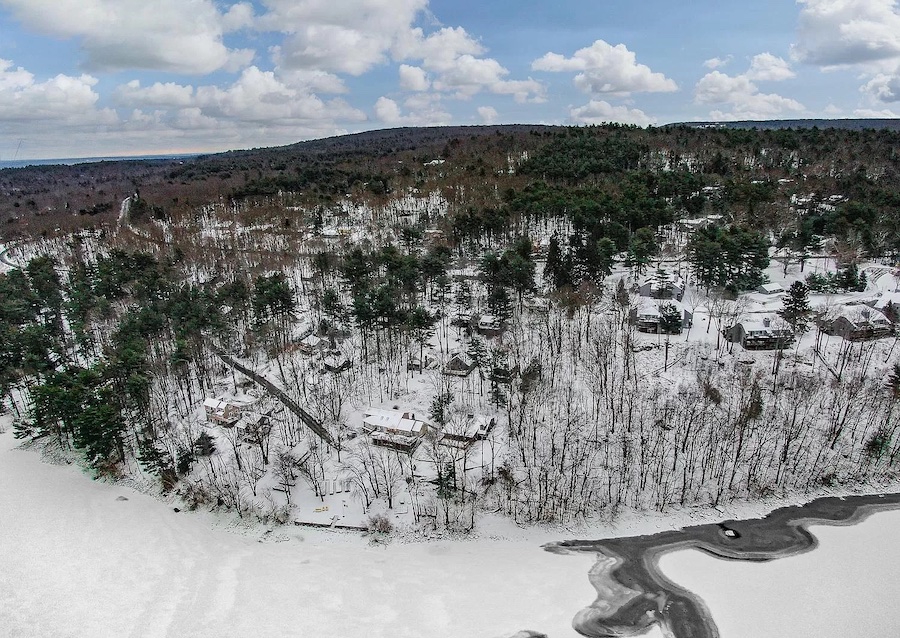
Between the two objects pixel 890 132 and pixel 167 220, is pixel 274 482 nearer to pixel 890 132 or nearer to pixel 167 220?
pixel 167 220

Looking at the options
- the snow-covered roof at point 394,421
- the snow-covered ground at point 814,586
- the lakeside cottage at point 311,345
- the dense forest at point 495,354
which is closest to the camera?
the snow-covered ground at point 814,586

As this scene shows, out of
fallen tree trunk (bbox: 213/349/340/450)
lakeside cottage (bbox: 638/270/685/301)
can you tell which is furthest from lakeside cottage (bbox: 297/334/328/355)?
lakeside cottage (bbox: 638/270/685/301)

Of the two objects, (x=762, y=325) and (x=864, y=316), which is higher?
(x=864, y=316)

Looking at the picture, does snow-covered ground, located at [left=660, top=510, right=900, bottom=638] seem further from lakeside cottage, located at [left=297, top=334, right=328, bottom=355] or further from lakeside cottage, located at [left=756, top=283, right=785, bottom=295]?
lakeside cottage, located at [left=297, top=334, right=328, bottom=355]

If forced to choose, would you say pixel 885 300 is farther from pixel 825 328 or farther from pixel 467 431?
pixel 467 431

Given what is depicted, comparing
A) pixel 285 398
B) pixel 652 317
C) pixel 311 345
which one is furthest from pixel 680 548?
pixel 311 345

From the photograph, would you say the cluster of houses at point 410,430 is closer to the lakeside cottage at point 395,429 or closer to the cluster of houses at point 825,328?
the lakeside cottage at point 395,429

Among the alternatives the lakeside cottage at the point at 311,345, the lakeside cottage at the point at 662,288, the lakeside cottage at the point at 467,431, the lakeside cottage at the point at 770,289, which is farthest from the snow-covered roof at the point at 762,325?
the lakeside cottage at the point at 311,345
